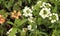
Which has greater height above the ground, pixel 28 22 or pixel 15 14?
pixel 15 14

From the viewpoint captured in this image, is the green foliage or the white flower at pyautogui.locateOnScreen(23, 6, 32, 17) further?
the white flower at pyautogui.locateOnScreen(23, 6, 32, 17)

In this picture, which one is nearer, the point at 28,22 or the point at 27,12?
the point at 28,22

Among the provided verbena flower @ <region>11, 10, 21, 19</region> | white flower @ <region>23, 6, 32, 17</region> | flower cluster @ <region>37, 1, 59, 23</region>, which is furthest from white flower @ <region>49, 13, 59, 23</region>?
verbena flower @ <region>11, 10, 21, 19</region>

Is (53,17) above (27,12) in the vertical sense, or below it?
below

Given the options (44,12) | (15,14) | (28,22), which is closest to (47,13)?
(44,12)

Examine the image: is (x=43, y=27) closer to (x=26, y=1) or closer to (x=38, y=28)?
(x=38, y=28)

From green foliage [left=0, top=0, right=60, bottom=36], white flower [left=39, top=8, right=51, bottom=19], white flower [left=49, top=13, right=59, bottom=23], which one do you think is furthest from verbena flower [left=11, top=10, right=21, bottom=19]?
white flower [left=49, top=13, right=59, bottom=23]

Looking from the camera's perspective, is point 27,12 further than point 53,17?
Yes

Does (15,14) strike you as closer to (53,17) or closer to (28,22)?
(28,22)

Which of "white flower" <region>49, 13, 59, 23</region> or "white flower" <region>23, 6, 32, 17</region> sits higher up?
"white flower" <region>23, 6, 32, 17</region>

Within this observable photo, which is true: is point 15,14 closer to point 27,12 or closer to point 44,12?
point 27,12

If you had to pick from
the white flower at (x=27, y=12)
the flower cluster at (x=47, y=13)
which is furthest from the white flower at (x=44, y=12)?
the white flower at (x=27, y=12)

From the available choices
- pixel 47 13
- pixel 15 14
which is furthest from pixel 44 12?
pixel 15 14

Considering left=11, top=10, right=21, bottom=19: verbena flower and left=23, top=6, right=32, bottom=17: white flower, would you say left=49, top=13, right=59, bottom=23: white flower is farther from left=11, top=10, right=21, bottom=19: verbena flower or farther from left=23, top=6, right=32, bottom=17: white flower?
left=11, top=10, right=21, bottom=19: verbena flower
